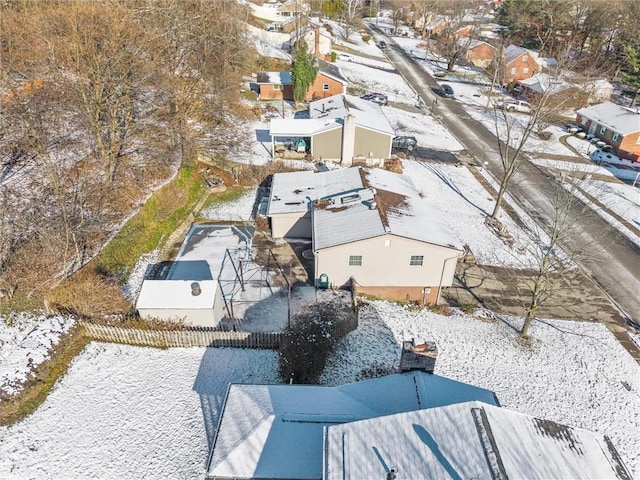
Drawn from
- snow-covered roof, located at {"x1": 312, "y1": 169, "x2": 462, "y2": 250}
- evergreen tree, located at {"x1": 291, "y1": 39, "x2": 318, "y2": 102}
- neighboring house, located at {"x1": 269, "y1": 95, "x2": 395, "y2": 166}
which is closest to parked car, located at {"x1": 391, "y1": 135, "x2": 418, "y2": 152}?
neighboring house, located at {"x1": 269, "y1": 95, "x2": 395, "y2": 166}

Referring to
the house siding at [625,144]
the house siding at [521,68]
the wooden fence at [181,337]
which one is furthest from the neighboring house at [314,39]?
the wooden fence at [181,337]

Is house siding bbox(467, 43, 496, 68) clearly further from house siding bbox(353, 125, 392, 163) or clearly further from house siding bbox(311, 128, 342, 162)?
house siding bbox(311, 128, 342, 162)

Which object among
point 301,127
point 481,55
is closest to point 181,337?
point 301,127

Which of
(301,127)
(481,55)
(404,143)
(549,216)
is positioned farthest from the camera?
(481,55)

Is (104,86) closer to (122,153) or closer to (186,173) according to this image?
(122,153)

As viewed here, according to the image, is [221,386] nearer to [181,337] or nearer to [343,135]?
[181,337]

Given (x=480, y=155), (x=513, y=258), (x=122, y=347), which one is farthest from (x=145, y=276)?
(x=480, y=155)
